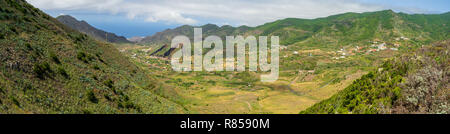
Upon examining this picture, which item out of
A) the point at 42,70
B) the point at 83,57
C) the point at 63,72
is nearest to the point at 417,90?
the point at 42,70

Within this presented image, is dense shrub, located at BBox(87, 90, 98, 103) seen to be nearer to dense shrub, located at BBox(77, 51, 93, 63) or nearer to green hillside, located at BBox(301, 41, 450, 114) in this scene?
dense shrub, located at BBox(77, 51, 93, 63)

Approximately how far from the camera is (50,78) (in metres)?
23.7

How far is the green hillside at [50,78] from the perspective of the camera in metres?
18.9

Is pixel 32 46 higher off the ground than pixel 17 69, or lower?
higher

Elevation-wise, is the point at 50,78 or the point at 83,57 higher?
the point at 83,57

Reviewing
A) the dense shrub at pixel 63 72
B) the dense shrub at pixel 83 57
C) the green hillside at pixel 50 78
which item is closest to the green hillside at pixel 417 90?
the green hillside at pixel 50 78

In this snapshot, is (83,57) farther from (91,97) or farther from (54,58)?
(91,97)

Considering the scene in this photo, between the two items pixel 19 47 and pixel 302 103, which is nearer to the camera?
pixel 19 47

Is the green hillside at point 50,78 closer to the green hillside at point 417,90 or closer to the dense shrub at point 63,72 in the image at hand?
the dense shrub at point 63,72

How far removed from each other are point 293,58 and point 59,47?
16811 centimetres
